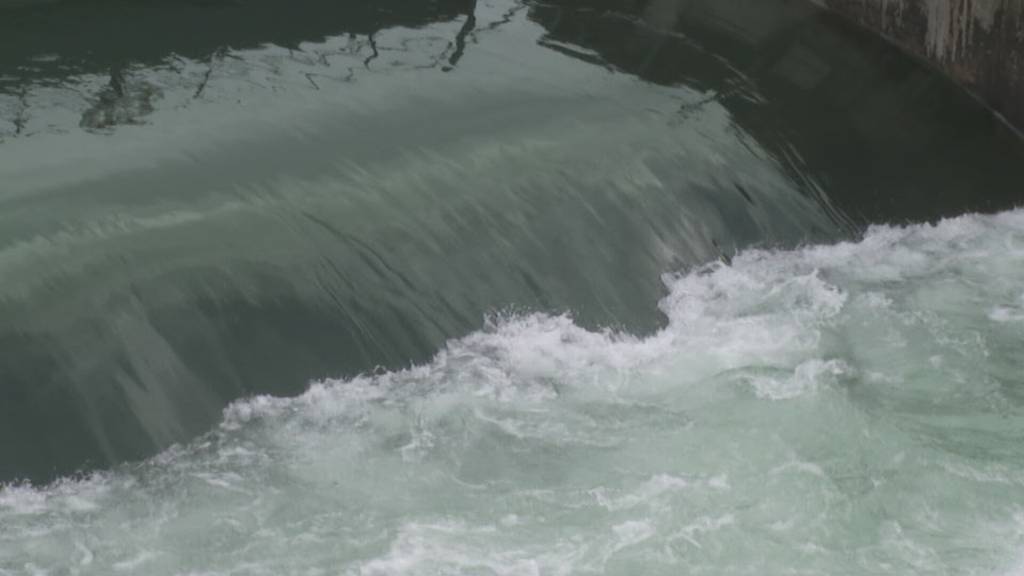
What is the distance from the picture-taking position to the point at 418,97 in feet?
32.0

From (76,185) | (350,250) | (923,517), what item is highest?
(76,185)

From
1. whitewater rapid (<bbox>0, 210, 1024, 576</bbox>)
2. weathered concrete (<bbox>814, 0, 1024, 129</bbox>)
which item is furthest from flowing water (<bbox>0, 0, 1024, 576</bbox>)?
weathered concrete (<bbox>814, 0, 1024, 129</bbox>)

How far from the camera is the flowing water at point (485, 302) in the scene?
700cm

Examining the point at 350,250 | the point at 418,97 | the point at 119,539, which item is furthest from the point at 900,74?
the point at 119,539

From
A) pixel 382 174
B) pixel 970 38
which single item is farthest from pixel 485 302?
pixel 970 38

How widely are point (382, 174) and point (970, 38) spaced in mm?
4465

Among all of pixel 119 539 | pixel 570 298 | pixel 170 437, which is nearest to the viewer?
pixel 119 539

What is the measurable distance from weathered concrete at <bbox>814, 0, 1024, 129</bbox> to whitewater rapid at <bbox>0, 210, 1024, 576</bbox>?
2.32m

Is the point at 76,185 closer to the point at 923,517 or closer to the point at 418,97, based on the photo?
the point at 418,97

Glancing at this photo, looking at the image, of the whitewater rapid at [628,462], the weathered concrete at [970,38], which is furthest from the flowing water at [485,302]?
the weathered concrete at [970,38]

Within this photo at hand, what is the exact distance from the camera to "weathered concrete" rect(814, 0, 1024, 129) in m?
10.6

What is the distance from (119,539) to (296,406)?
1173 millimetres

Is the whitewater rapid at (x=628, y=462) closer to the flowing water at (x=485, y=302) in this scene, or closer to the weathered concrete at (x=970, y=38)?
the flowing water at (x=485, y=302)

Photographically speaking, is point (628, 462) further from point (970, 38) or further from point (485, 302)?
point (970, 38)
